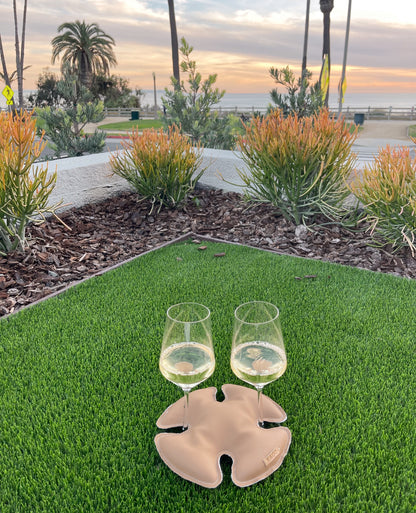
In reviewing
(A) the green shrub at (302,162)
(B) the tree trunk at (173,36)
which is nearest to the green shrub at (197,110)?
(A) the green shrub at (302,162)

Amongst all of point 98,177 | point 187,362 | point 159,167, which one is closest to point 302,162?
point 159,167

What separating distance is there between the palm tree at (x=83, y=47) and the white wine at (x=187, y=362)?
33.1 m

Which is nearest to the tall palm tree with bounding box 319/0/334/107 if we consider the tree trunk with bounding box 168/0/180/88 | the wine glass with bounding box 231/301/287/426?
the tree trunk with bounding box 168/0/180/88

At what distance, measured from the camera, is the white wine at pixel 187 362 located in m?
1.73

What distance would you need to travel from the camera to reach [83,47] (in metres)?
31.8

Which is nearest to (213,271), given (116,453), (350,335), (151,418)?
(350,335)

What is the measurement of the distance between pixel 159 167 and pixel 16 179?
6.92 feet

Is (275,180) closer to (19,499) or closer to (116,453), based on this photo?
(116,453)

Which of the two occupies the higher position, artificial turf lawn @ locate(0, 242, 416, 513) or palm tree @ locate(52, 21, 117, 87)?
palm tree @ locate(52, 21, 117, 87)

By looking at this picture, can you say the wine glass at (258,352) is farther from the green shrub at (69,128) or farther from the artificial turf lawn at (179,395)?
the green shrub at (69,128)

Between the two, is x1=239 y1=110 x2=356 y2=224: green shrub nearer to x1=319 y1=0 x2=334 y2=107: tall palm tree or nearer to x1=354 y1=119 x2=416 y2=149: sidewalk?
x1=354 y1=119 x2=416 y2=149: sidewalk

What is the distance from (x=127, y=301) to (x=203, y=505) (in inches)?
80.5

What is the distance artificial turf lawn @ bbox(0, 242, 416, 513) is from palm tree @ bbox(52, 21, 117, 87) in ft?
103

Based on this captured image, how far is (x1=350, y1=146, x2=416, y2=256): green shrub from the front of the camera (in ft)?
14.5
